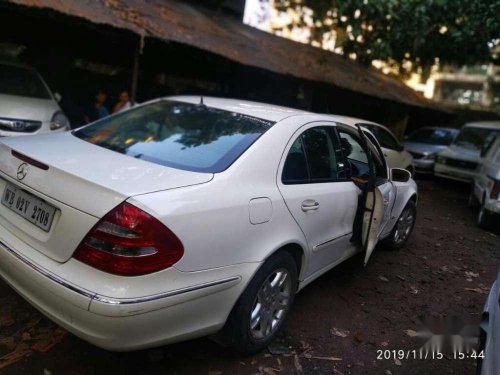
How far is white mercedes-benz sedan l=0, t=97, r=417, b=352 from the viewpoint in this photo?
85.7 inches

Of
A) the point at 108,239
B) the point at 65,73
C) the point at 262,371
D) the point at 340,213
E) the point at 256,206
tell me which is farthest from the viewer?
the point at 65,73

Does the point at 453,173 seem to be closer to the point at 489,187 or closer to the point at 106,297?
the point at 489,187

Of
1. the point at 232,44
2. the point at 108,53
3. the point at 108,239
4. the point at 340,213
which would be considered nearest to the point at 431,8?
the point at 232,44

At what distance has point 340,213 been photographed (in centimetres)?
357

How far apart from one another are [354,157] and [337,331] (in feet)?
5.05

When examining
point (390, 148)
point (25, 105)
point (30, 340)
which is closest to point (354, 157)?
point (30, 340)

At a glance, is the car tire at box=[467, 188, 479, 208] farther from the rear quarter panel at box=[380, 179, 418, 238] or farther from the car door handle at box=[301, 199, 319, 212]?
the car door handle at box=[301, 199, 319, 212]

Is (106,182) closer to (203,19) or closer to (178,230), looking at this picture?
(178,230)

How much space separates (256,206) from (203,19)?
9.51 m

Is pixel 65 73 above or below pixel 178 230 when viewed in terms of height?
above

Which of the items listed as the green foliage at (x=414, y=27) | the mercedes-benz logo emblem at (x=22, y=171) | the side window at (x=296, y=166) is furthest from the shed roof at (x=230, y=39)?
the side window at (x=296, y=166)

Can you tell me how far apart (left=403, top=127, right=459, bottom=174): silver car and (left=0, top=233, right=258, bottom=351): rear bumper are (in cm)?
1127

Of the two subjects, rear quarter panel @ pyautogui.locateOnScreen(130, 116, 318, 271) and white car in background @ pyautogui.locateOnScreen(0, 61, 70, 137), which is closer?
rear quarter panel @ pyautogui.locateOnScreen(130, 116, 318, 271)

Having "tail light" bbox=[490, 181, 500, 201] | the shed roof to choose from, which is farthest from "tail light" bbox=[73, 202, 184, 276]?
"tail light" bbox=[490, 181, 500, 201]
